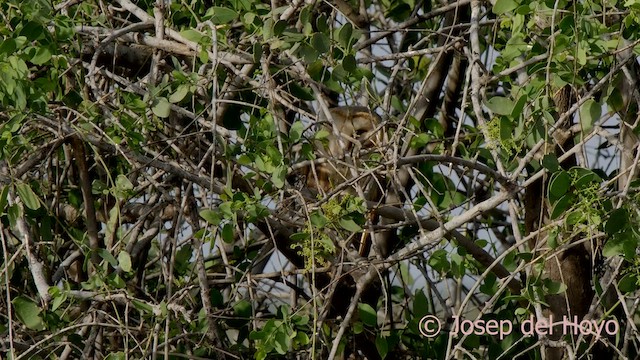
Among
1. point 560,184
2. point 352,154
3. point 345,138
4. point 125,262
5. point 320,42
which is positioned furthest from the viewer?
point 352,154

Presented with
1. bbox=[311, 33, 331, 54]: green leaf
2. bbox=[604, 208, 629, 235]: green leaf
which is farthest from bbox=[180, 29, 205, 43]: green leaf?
bbox=[604, 208, 629, 235]: green leaf

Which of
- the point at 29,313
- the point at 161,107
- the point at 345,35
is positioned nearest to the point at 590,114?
the point at 345,35

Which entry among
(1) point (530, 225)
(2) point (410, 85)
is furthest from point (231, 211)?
(2) point (410, 85)

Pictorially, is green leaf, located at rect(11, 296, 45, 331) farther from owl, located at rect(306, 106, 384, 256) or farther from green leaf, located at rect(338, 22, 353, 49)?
green leaf, located at rect(338, 22, 353, 49)

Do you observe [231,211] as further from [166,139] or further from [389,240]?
[389,240]

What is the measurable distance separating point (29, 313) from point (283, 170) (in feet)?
2.15

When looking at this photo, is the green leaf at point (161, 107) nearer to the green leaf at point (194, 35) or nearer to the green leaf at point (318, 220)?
the green leaf at point (194, 35)

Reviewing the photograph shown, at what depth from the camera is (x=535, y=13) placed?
2.01m

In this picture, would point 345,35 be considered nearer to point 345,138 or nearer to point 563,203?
point 345,138

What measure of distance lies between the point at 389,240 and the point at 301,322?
834 mm

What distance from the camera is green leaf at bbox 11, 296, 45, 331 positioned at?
227 centimetres

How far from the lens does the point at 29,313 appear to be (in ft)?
7.46

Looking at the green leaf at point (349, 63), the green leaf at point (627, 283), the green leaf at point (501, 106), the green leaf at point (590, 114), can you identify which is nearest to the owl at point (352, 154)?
the green leaf at point (349, 63)

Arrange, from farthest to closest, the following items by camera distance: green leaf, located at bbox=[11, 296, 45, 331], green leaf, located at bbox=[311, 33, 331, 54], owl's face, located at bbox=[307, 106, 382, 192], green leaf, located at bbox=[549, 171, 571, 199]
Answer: owl's face, located at bbox=[307, 106, 382, 192]
green leaf, located at bbox=[11, 296, 45, 331]
green leaf, located at bbox=[311, 33, 331, 54]
green leaf, located at bbox=[549, 171, 571, 199]
